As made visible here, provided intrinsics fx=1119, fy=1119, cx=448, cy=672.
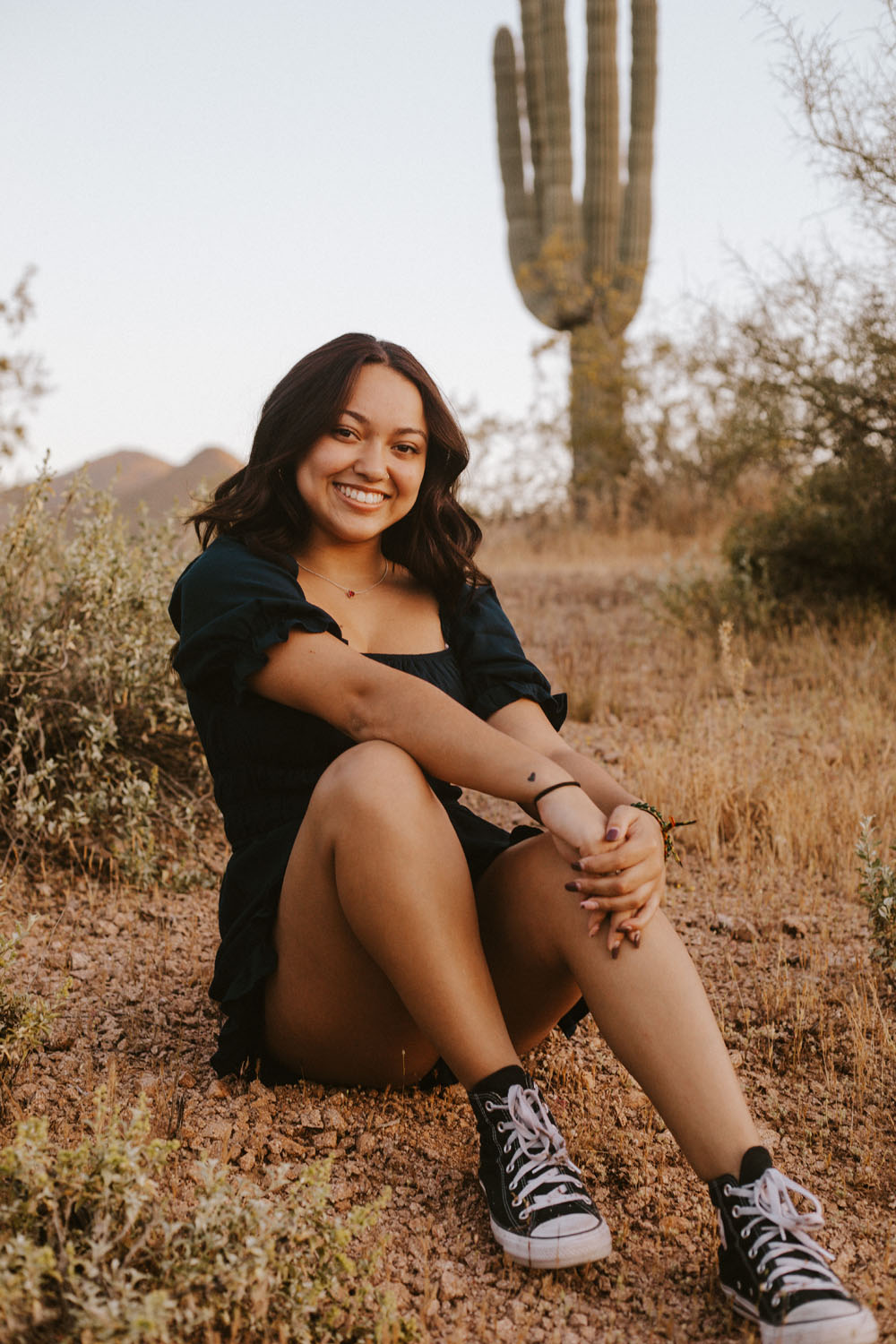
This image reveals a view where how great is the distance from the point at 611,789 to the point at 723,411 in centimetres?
824

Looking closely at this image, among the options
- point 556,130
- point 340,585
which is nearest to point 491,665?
point 340,585

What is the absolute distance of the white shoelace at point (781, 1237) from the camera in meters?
1.66

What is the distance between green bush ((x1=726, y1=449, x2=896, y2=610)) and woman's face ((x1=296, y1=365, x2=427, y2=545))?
4.49 metres

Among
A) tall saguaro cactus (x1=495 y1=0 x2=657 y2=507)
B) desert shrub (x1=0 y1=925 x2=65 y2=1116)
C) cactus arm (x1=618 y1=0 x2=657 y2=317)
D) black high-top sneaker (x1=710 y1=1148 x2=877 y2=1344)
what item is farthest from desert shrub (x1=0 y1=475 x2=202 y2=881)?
cactus arm (x1=618 y1=0 x2=657 y2=317)

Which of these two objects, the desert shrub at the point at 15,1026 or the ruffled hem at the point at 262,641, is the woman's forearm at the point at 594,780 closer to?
the ruffled hem at the point at 262,641

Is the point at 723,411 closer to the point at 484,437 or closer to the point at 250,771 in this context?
the point at 484,437

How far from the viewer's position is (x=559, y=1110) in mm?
2426

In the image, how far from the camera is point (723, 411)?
9.79 meters

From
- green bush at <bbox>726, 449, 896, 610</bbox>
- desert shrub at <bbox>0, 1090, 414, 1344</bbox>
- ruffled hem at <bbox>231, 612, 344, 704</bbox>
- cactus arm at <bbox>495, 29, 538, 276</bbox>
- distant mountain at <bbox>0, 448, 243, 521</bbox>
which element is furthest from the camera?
cactus arm at <bbox>495, 29, 538, 276</bbox>

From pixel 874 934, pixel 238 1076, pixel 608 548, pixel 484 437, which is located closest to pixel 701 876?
pixel 874 934

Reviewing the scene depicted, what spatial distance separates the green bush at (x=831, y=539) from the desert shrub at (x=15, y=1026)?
5175 millimetres

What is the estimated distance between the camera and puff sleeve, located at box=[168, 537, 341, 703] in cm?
218

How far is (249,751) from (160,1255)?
96cm

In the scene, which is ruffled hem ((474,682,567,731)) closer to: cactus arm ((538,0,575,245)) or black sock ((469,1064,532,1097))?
black sock ((469,1064,532,1097))
